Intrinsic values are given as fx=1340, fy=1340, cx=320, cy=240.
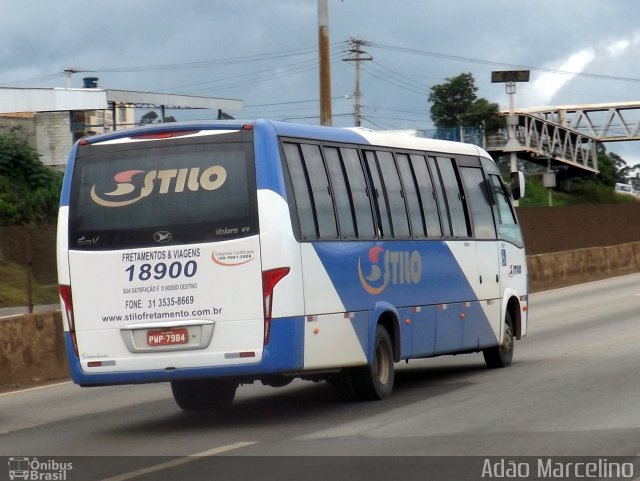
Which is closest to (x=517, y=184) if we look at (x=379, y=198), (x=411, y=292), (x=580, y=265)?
(x=411, y=292)

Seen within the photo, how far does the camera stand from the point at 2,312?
25.5m

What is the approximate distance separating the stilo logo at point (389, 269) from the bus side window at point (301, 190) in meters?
1.01

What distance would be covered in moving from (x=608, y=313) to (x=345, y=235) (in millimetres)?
13522

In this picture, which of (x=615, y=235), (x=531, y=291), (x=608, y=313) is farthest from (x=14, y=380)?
(x=615, y=235)

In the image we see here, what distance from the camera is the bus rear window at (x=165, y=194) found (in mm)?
11820

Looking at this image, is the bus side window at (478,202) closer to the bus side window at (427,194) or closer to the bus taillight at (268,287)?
the bus side window at (427,194)

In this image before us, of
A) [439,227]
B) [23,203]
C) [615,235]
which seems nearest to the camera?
[439,227]

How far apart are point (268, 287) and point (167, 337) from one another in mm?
1018

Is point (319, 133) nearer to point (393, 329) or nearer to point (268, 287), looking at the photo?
point (268, 287)

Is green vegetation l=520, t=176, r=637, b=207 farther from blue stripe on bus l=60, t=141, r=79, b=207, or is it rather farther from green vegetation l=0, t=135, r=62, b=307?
blue stripe on bus l=60, t=141, r=79, b=207

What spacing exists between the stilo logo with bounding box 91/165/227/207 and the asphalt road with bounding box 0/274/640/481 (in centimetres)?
212

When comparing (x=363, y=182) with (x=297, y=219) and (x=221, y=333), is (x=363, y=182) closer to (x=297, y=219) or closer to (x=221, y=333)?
(x=297, y=219)

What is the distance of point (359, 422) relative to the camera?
38.6 ft
